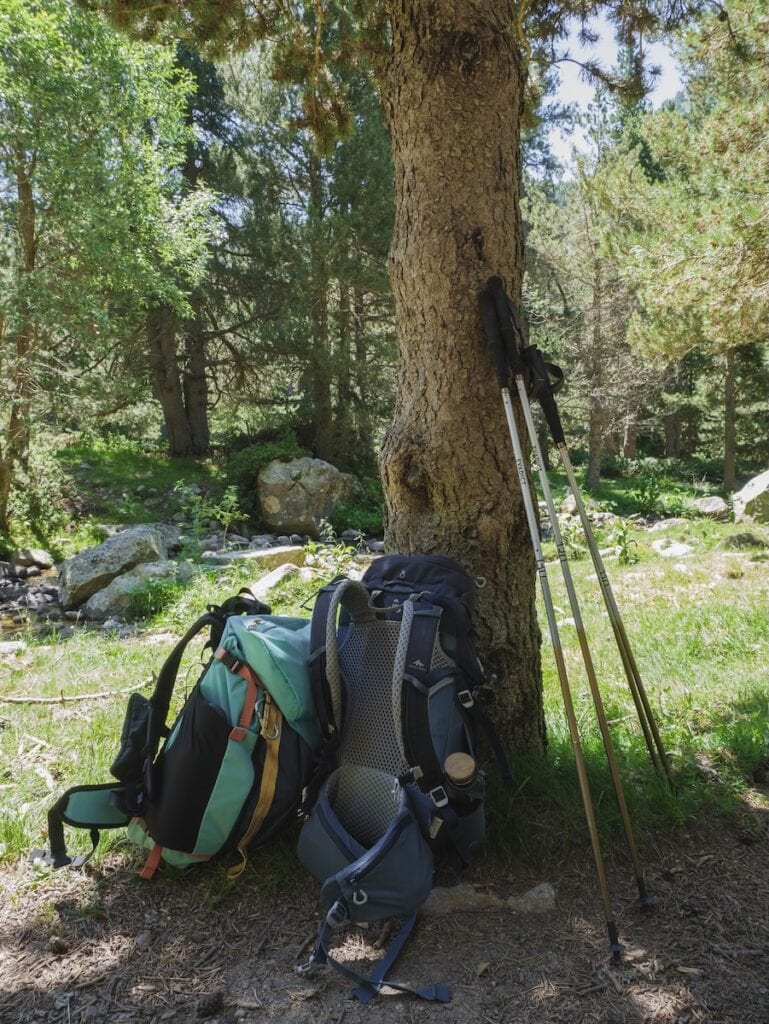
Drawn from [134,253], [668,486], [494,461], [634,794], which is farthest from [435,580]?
[668,486]

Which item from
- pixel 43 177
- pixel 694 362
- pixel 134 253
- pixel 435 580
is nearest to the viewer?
pixel 435 580

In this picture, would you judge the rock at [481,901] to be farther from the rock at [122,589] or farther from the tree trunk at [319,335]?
the tree trunk at [319,335]

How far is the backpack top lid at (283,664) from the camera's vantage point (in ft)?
7.41

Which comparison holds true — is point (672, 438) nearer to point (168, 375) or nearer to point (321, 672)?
point (168, 375)

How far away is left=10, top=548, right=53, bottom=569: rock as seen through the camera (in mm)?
10438

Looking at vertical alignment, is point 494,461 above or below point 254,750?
above

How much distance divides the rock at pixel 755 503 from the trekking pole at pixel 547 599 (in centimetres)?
1036

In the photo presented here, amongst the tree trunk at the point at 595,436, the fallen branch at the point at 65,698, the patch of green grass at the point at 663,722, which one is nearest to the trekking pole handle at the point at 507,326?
the patch of green grass at the point at 663,722

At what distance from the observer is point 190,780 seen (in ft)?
7.11

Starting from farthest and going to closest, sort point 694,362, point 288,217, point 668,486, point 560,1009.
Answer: point 694,362, point 668,486, point 288,217, point 560,1009

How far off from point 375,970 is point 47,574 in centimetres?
981

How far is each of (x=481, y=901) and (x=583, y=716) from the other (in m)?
1.37

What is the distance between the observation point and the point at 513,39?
8.89 ft

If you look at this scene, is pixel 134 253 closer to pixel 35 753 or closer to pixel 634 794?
pixel 35 753
